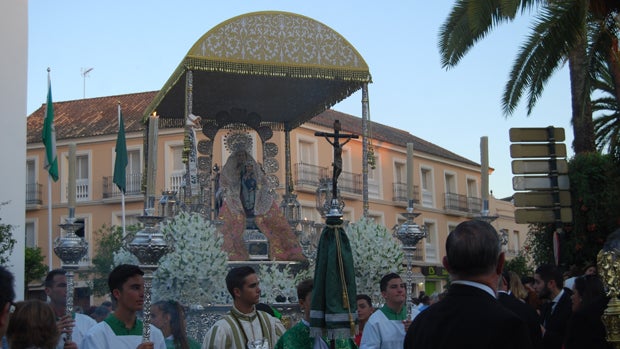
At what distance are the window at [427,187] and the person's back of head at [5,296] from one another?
3678 cm

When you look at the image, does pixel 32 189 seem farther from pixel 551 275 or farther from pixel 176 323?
pixel 551 275

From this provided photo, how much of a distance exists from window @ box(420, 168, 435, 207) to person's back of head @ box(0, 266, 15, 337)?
36.8 meters

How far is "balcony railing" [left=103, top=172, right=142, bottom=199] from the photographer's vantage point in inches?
1395

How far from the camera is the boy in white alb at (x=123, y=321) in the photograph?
5.72 meters

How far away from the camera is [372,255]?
10781mm

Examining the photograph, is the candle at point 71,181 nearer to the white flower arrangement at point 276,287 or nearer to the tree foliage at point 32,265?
the white flower arrangement at point 276,287

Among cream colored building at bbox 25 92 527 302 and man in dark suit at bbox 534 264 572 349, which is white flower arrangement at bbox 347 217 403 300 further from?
cream colored building at bbox 25 92 527 302

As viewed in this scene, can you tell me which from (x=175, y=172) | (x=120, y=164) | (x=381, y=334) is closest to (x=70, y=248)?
(x=381, y=334)

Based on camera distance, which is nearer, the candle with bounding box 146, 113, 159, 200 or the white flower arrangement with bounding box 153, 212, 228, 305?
the candle with bounding box 146, 113, 159, 200

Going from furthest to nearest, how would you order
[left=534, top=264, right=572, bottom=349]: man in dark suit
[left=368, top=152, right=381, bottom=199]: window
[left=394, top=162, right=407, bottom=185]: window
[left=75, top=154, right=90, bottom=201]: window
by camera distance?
[left=394, top=162, right=407, bottom=185]: window → [left=368, top=152, right=381, bottom=199]: window → [left=75, top=154, right=90, bottom=201]: window → [left=534, top=264, right=572, bottom=349]: man in dark suit

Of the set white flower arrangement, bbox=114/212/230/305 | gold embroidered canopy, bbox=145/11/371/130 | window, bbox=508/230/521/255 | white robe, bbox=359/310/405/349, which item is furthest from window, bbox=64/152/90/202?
white robe, bbox=359/310/405/349

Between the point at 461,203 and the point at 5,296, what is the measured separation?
3940 cm

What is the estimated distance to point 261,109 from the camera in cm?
1575

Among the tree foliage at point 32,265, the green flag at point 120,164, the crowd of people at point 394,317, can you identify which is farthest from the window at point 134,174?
the crowd of people at point 394,317
